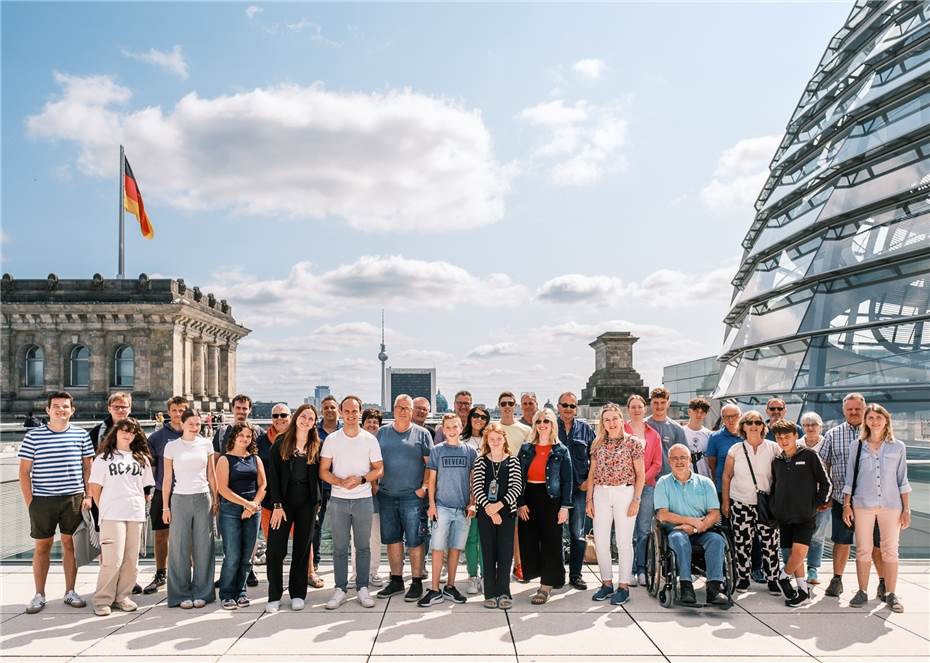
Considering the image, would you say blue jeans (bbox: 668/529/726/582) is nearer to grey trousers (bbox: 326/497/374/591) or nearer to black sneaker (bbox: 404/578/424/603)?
black sneaker (bbox: 404/578/424/603)

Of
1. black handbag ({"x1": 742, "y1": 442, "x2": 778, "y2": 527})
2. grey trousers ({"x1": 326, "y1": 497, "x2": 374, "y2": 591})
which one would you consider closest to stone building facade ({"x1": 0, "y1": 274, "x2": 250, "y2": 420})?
grey trousers ({"x1": 326, "y1": 497, "x2": 374, "y2": 591})

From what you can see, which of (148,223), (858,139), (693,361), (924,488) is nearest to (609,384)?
(858,139)

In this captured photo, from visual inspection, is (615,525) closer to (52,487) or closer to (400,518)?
(400,518)

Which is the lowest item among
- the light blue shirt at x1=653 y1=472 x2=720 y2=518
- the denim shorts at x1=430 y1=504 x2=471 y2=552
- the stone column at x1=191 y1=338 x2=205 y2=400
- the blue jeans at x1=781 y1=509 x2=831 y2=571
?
the blue jeans at x1=781 y1=509 x2=831 y2=571

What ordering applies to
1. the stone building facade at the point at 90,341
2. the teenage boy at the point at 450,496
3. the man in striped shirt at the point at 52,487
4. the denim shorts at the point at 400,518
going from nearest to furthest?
the man in striped shirt at the point at 52,487
the teenage boy at the point at 450,496
the denim shorts at the point at 400,518
the stone building facade at the point at 90,341

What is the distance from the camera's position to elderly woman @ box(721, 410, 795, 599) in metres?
7.14

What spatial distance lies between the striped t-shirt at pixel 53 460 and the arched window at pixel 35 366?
4073 centimetres

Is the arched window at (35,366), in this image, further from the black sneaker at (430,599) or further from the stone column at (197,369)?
Result: the black sneaker at (430,599)

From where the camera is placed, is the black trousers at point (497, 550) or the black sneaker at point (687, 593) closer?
the black sneaker at point (687, 593)

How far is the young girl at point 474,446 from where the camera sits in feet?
24.0

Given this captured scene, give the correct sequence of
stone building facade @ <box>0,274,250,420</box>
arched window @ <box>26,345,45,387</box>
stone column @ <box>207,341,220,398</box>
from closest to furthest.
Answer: stone building facade @ <box>0,274,250,420</box> → arched window @ <box>26,345,45,387</box> → stone column @ <box>207,341,220,398</box>

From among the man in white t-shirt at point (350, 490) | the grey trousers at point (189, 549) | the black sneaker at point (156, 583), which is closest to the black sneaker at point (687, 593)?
the man in white t-shirt at point (350, 490)

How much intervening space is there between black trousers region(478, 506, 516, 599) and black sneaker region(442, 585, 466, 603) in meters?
0.28

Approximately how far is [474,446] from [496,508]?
2.70ft
